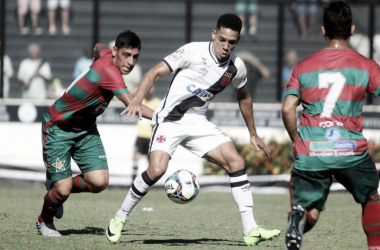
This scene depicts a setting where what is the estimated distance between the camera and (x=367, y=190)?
667 centimetres

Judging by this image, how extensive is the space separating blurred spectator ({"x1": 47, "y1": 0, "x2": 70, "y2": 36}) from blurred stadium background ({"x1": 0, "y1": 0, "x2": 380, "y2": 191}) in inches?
4.4

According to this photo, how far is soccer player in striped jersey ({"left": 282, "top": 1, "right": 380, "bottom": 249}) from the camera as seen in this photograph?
6.62 metres

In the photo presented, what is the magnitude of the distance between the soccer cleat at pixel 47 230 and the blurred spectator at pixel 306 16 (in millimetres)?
10799

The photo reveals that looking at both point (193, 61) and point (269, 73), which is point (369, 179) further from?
point (269, 73)

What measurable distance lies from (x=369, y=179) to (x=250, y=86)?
39.2ft

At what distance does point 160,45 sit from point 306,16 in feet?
11.1

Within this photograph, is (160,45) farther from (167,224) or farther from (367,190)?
(367,190)

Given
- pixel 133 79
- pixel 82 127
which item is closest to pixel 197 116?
pixel 82 127

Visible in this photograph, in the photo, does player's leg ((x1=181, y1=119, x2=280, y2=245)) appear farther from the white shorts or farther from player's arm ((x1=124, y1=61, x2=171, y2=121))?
player's arm ((x1=124, y1=61, x2=171, y2=121))

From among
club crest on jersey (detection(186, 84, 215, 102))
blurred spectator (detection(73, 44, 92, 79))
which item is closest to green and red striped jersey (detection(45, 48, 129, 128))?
club crest on jersey (detection(186, 84, 215, 102))

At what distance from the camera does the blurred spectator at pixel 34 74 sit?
18109 mm

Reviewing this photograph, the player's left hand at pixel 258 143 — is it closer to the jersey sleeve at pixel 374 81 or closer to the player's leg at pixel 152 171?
the player's leg at pixel 152 171

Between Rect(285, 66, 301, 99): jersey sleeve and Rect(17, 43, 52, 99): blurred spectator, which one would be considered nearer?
Rect(285, 66, 301, 99): jersey sleeve

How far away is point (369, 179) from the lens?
6.65 metres
